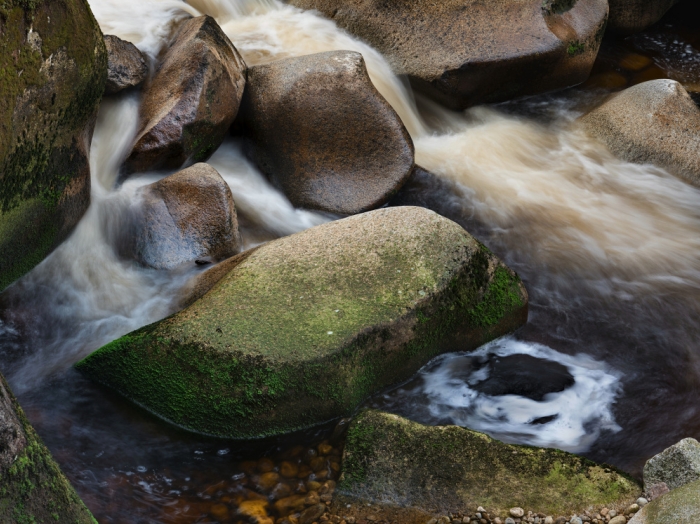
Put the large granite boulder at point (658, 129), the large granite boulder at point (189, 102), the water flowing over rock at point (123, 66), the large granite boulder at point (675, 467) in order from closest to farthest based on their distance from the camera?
the large granite boulder at point (675, 467), the large granite boulder at point (189, 102), the water flowing over rock at point (123, 66), the large granite boulder at point (658, 129)

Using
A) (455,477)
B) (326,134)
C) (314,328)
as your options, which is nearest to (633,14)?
(326,134)

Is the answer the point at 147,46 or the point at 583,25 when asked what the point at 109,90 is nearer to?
the point at 147,46

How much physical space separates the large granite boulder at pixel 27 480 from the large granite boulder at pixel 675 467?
97.3 inches

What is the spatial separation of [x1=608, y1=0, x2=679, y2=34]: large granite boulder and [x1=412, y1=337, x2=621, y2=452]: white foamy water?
20.9 feet

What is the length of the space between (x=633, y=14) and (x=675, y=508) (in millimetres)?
8084

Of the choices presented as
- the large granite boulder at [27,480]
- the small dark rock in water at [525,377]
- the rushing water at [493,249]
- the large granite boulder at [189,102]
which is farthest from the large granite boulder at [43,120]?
the small dark rock in water at [525,377]

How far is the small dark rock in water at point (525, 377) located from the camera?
4.39m

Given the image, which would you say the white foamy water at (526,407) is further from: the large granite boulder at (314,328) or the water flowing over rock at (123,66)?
the water flowing over rock at (123,66)

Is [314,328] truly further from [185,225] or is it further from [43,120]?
[43,120]

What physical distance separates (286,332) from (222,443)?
66 cm

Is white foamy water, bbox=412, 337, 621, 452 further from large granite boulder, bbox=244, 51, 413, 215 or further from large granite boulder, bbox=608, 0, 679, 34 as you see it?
large granite boulder, bbox=608, 0, 679, 34

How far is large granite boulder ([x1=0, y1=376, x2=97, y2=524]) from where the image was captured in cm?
233

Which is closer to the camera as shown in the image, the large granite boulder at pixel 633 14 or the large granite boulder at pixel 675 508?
the large granite boulder at pixel 675 508

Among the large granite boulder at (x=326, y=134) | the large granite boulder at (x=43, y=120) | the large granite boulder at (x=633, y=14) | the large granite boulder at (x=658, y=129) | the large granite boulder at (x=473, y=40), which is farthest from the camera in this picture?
the large granite boulder at (x=633, y=14)
